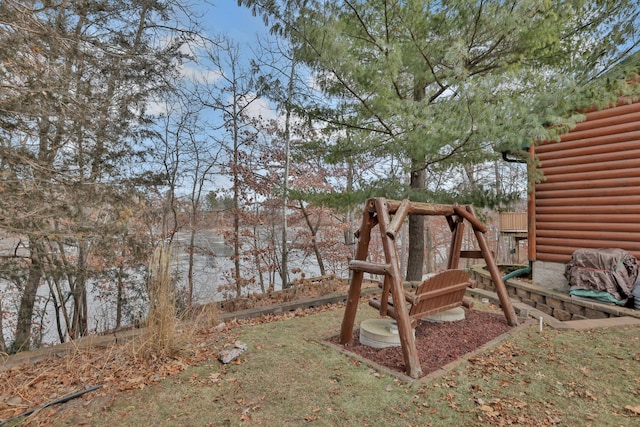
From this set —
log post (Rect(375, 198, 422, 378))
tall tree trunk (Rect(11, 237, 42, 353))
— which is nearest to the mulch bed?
log post (Rect(375, 198, 422, 378))

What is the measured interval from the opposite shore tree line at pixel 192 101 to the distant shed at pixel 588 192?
99cm

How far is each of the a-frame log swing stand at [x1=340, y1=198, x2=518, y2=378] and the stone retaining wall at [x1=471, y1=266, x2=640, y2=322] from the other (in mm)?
1657

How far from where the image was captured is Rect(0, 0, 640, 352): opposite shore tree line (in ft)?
11.2

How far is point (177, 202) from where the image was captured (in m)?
7.16

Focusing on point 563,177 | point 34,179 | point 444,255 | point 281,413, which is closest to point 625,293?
point 563,177

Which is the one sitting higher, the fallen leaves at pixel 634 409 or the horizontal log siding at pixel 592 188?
the horizontal log siding at pixel 592 188

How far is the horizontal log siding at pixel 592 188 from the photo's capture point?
465 cm

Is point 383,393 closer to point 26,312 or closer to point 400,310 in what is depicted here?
point 400,310

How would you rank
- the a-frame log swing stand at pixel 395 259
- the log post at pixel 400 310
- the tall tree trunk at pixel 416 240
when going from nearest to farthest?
the log post at pixel 400 310 → the a-frame log swing stand at pixel 395 259 → the tall tree trunk at pixel 416 240

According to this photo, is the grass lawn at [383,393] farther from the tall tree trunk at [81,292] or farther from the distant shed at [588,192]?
the distant shed at [588,192]

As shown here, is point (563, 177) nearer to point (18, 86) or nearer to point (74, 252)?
point (18, 86)

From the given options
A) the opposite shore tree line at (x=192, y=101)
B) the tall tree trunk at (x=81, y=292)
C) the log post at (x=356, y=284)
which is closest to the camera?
the log post at (x=356, y=284)

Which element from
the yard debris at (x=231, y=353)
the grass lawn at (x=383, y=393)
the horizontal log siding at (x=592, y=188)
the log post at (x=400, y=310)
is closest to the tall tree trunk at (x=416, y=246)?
the horizontal log siding at (x=592, y=188)

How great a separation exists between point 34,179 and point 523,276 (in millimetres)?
8441
